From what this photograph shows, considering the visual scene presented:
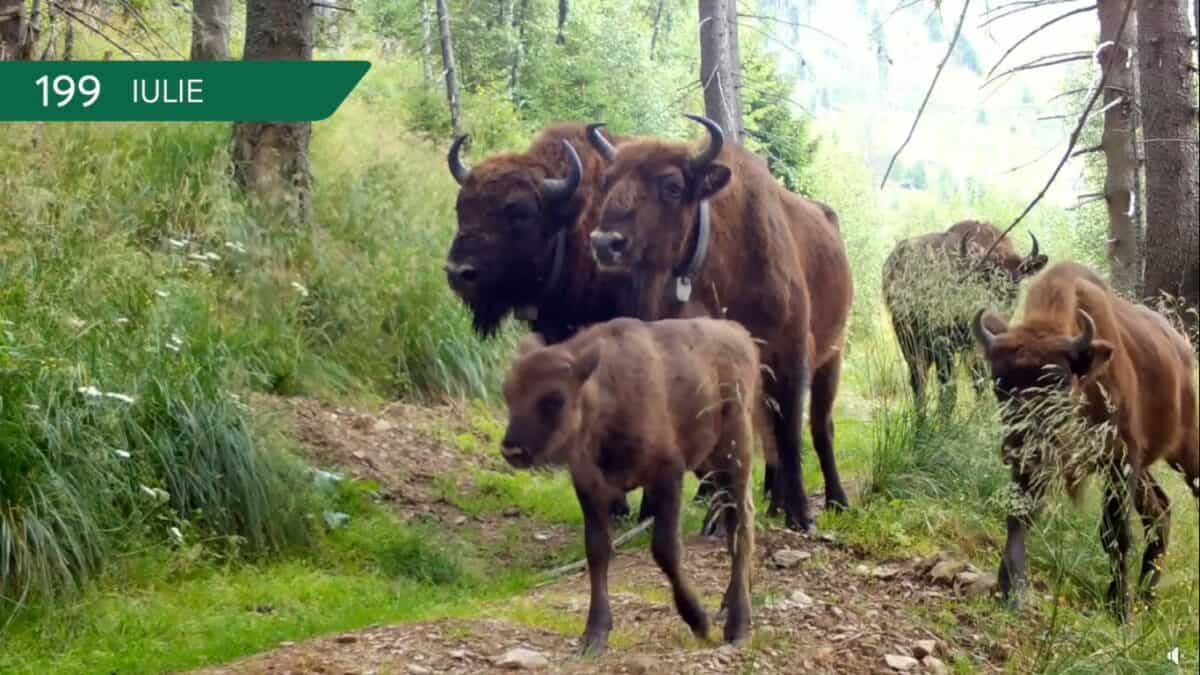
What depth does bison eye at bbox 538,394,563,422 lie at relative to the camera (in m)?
5.14

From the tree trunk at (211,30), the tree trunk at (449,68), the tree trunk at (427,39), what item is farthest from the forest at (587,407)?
the tree trunk at (427,39)

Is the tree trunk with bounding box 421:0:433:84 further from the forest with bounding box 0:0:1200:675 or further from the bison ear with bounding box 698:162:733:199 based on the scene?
the bison ear with bounding box 698:162:733:199

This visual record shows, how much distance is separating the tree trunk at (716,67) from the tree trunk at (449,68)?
268 centimetres

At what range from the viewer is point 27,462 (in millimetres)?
7148

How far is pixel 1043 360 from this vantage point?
6.81m

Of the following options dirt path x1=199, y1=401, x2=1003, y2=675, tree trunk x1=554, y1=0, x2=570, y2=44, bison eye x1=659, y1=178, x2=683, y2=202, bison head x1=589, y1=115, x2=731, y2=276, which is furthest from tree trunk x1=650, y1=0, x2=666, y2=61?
dirt path x1=199, y1=401, x2=1003, y2=675

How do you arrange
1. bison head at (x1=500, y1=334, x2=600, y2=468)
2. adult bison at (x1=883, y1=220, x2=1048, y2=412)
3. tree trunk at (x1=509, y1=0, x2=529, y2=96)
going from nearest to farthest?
bison head at (x1=500, y1=334, x2=600, y2=468) < adult bison at (x1=883, y1=220, x2=1048, y2=412) < tree trunk at (x1=509, y1=0, x2=529, y2=96)

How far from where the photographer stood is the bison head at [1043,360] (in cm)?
677

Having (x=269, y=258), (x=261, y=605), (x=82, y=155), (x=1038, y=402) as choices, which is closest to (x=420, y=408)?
(x=269, y=258)

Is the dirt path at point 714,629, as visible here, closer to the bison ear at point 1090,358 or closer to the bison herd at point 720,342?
the bison herd at point 720,342

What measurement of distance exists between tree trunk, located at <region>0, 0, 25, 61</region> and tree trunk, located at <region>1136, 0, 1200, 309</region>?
7.85 metres

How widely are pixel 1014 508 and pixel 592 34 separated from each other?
28.5 feet

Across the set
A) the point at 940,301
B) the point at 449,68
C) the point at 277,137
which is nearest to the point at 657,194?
the point at 940,301

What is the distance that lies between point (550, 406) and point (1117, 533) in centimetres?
343
